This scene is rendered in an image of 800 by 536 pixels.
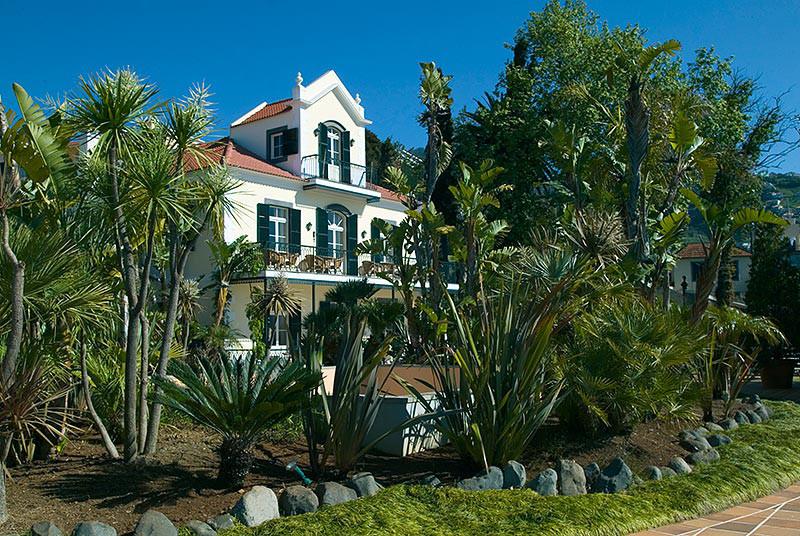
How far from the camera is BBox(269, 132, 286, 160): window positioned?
25.0m

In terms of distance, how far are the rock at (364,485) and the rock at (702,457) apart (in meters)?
3.55

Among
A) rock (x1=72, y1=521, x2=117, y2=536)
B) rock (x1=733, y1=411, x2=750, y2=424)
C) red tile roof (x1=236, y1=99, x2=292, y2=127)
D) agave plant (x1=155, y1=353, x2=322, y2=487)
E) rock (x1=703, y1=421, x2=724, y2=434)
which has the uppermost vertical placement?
red tile roof (x1=236, y1=99, x2=292, y2=127)

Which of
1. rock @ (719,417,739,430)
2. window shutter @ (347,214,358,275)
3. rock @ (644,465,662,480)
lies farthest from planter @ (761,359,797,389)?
window shutter @ (347,214,358,275)

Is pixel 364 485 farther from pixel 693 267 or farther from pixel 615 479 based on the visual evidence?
pixel 693 267

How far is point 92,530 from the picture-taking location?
4.57 meters

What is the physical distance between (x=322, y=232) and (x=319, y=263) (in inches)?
63.9

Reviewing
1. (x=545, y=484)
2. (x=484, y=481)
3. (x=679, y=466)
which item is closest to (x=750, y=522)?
(x=679, y=466)

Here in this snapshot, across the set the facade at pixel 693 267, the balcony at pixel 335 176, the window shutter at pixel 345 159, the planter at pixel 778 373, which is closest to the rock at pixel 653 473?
the planter at pixel 778 373

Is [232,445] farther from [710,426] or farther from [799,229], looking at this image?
[799,229]

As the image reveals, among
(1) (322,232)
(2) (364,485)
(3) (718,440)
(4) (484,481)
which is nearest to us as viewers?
(2) (364,485)

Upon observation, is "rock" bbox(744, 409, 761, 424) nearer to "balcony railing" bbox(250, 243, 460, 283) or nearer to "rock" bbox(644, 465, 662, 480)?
"rock" bbox(644, 465, 662, 480)

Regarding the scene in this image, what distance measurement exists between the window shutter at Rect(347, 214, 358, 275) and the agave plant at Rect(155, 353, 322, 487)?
18.7 metres

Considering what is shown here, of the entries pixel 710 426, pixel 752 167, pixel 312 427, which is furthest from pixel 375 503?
pixel 752 167

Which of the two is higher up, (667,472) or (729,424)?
(729,424)
